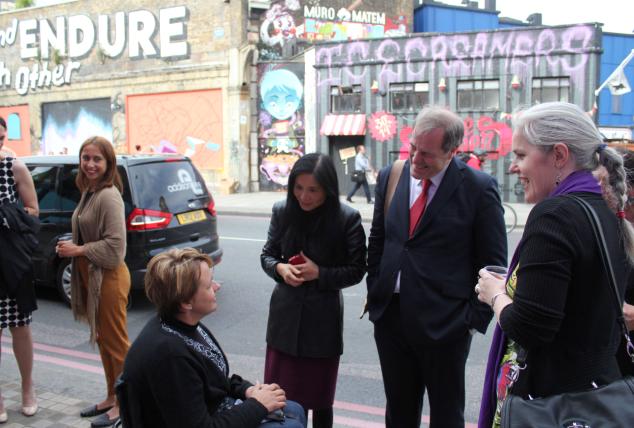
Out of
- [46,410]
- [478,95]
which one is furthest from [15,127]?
[46,410]

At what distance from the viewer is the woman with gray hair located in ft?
5.59

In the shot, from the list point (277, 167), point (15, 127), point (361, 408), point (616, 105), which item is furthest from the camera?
point (15, 127)

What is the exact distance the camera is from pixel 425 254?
2629mm

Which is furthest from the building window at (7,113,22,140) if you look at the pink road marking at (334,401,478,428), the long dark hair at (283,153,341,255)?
the long dark hair at (283,153,341,255)

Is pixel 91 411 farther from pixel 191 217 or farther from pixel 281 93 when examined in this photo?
pixel 281 93

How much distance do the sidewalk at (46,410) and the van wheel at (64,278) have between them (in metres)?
2.59

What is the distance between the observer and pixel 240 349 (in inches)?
210

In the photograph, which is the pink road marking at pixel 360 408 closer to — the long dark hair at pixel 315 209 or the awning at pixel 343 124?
the long dark hair at pixel 315 209

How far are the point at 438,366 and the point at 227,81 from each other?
20208 mm

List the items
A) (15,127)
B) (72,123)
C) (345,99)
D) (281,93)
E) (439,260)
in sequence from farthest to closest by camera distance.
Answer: (15,127)
(72,123)
(281,93)
(345,99)
(439,260)

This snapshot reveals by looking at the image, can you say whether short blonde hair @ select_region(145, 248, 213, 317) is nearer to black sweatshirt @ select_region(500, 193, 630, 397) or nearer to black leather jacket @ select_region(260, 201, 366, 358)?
black leather jacket @ select_region(260, 201, 366, 358)

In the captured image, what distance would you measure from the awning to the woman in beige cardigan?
16686 mm

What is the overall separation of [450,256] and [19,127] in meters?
29.5

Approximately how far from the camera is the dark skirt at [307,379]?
292cm
